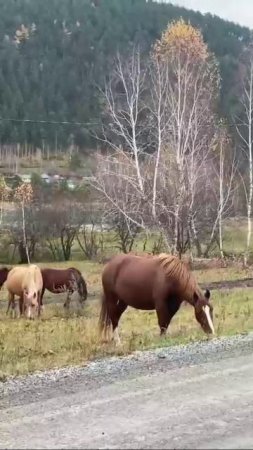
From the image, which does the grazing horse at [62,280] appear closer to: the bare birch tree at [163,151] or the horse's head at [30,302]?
the horse's head at [30,302]

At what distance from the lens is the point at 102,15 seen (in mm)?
142000

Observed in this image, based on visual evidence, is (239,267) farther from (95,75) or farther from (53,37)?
(53,37)

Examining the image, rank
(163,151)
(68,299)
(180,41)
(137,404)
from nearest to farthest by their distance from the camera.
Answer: (137,404), (68,299), (163,151), (180,41)

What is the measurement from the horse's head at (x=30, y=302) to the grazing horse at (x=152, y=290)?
24.5ft

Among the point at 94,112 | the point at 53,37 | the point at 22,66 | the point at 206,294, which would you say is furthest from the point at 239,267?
the point at 53,37

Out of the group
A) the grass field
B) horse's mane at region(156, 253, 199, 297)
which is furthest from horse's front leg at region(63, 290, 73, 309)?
horse's mane at region(156, 253, 199, 297)

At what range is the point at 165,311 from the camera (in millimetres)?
11000

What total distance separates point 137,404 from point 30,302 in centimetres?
1304

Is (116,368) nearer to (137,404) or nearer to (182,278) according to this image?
(137,404)

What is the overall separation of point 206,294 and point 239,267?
2533 centimetres

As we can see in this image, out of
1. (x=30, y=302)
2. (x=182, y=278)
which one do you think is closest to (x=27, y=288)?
(x=30, y=302)

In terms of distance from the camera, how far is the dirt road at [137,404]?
5117 mm

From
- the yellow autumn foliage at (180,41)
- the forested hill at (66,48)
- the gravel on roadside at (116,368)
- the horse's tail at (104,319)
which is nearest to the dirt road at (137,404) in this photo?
the gravel on roadside at (116,368)

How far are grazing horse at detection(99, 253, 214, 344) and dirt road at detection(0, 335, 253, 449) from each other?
7.16 ft
